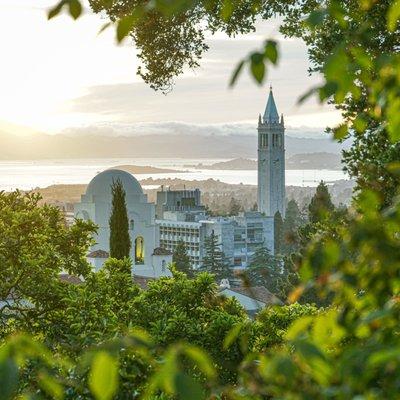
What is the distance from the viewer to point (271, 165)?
8412 cm

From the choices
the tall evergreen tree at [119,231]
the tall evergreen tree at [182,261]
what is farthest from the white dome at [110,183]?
the tall evergreen tree at [119,231]

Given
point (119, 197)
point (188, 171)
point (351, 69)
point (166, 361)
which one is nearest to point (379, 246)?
point (351, 69)

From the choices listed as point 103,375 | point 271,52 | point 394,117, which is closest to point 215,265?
point 394,117

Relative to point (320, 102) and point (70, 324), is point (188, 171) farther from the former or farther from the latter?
point (320, 102)

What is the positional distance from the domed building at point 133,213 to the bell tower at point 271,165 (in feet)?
157

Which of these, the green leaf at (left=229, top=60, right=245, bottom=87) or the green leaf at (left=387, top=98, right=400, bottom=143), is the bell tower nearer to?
the green leaf at (left=387, top=98, right=400, bottom=143)

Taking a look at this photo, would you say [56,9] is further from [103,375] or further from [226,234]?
[226,234]

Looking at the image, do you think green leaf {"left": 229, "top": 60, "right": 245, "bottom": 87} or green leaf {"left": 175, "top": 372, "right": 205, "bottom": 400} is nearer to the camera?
green leaf {"left": 175, "top": 372, "right": 205, "bottom": 400}

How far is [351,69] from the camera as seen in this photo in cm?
157

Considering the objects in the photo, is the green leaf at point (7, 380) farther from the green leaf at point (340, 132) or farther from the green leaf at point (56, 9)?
the green leaf at point (340, 132)

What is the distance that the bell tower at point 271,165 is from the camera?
273ft

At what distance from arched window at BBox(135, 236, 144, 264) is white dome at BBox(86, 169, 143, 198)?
1978 mm

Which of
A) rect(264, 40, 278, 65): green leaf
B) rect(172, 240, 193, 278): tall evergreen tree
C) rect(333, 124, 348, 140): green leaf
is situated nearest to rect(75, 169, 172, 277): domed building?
rect(172, 240, 193, 278): tall evergreen tree

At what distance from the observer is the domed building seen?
1302 inches
